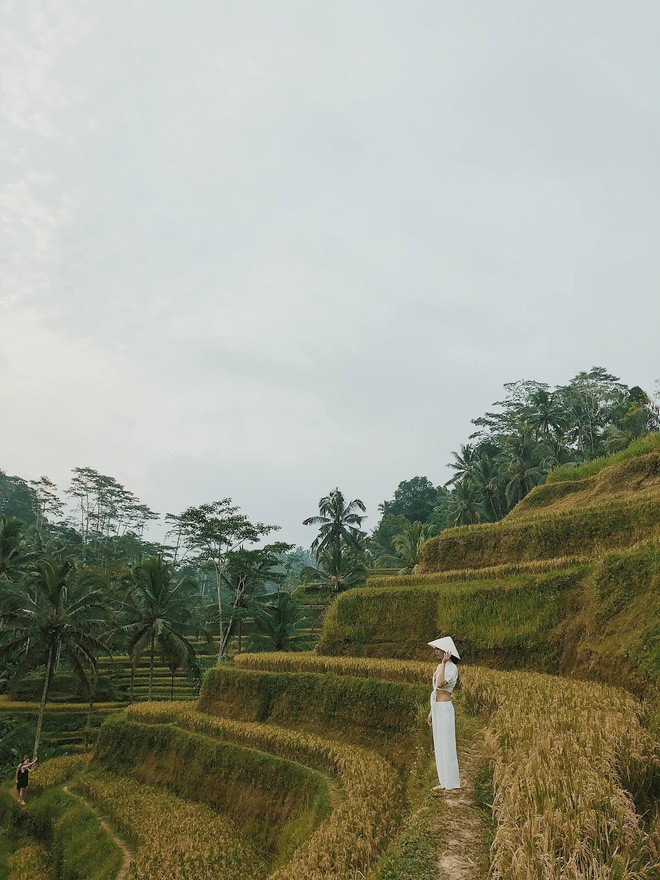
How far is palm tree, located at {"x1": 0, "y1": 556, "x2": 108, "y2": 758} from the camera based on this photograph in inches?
982

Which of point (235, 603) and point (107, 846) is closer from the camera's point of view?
point (107, 846)

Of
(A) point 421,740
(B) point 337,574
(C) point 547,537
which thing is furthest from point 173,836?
(B) point 337,574

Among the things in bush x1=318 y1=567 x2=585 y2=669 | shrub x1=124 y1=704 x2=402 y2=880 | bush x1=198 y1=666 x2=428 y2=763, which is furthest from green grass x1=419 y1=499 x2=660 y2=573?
shrub x1=124 y1=704 x2=402 y2=880

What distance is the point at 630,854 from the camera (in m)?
4.17

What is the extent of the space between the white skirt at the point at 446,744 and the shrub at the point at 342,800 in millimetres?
1388

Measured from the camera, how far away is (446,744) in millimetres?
6699

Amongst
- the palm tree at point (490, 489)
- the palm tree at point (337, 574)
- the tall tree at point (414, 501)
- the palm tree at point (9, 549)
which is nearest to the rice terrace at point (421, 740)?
the palm tree at point (9, 549)

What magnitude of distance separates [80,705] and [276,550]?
44.7ft

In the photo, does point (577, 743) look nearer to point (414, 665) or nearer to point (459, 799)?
point (459, 799)

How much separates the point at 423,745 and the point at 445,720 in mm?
4717

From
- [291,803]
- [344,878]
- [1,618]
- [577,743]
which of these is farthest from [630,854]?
[1,618]

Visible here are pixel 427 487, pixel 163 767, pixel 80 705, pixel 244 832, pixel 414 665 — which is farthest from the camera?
pixel 427 487

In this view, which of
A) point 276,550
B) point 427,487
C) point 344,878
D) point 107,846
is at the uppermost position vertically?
point 427,487

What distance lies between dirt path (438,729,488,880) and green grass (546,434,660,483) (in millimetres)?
15087
